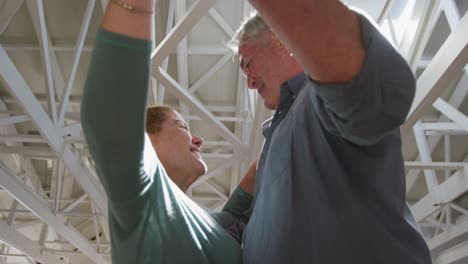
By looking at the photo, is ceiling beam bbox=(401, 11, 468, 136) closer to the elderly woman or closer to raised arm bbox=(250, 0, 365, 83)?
the elderly woman

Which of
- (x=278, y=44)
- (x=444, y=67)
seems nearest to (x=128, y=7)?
(x=278, y=44)

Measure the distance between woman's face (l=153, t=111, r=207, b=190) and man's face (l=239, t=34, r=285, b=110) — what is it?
0.46 m

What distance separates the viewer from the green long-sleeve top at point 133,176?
0.83 metres

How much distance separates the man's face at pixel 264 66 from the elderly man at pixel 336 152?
0.74 feet

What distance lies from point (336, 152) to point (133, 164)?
428 millimetres

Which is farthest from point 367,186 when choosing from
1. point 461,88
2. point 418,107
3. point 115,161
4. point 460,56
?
point 461,88

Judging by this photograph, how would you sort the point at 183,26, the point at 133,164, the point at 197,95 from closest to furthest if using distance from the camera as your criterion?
the point at 133,164 < the point at 183,26 < the point at 197,95

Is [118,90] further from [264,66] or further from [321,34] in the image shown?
[264,66]

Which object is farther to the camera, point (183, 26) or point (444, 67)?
point (183, 26)

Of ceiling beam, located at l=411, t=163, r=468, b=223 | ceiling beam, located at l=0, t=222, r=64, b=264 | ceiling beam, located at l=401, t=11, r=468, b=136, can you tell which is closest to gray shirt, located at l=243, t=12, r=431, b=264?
ceiling beam, located at l=401, t=11, r=468, b=136

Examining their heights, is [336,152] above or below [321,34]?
below

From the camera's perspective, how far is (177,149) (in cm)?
191

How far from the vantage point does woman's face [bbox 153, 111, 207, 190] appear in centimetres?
189

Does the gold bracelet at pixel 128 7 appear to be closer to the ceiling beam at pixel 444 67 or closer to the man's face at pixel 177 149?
the man's face at pixel 177 149
